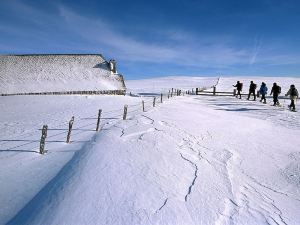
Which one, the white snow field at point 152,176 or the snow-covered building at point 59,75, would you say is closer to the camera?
the white snow field at point 152,176

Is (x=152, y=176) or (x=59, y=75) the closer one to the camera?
(x=152, y=176)

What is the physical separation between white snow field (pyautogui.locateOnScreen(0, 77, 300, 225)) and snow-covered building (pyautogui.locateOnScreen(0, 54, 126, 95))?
27318 millimetres

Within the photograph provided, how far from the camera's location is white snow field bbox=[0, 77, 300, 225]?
23.9ft

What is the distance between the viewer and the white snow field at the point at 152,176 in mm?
7277

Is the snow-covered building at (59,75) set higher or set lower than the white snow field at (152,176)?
higher

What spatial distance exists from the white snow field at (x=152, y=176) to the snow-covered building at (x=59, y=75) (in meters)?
27.3

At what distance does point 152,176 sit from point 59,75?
39.6 metres

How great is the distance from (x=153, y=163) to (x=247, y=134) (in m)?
7.35

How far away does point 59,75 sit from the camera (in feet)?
151

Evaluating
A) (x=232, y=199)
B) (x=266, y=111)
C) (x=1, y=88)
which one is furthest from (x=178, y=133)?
(x=1, y=88)

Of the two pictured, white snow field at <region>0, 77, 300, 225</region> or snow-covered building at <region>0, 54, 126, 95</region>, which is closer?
white snow field at <region>0, 77, 300, 225</region>

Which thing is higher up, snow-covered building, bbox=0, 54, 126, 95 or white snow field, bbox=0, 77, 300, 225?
snow-covered building, bbox=0, 54, 126, 95

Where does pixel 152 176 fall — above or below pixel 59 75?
below

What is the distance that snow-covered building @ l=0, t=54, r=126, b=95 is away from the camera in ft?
140
